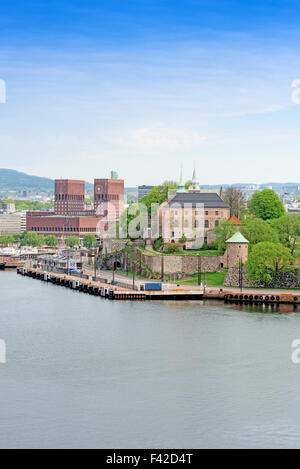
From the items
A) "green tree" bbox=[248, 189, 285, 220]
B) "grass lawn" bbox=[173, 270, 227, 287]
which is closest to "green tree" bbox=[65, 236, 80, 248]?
"green tree" bbox=[248, 189, 285, 220]

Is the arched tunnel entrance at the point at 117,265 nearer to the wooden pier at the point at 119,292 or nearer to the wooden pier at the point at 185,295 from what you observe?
the wooden pier at the point at 119,292

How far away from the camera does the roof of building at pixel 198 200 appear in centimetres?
9431

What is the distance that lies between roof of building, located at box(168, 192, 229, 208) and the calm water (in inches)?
1132

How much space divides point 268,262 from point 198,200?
2088 cm

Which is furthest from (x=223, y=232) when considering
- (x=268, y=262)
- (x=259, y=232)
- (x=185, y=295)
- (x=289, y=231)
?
(x=185, y=295)

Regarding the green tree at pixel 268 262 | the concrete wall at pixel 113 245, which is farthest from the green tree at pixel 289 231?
the concrete wall at pixel 113 245

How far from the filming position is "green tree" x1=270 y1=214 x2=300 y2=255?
266 feet

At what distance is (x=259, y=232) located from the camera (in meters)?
82.4

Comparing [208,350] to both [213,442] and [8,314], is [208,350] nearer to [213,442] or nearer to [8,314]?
[213,442]

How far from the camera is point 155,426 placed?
118 feet

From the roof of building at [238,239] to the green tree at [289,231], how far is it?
133 inches

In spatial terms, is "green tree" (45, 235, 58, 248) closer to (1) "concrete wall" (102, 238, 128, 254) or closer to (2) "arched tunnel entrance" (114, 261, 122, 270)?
(1) "concrete wall" (102, 238, 128, 254)

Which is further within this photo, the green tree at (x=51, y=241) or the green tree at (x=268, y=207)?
the green tree at (x=51, y=241)

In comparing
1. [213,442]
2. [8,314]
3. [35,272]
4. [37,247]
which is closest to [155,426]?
[213,442]
